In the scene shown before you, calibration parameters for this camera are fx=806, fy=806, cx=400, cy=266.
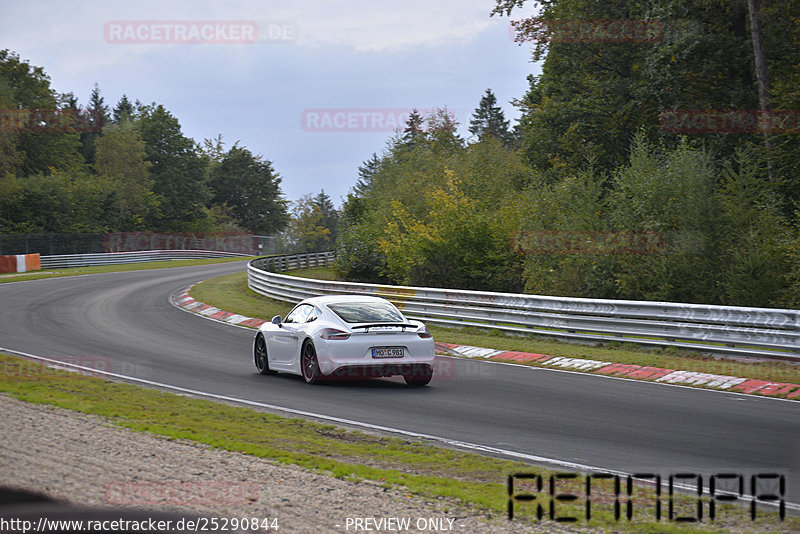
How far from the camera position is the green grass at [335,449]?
601cm

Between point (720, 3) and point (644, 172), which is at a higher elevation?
point (720, 3)

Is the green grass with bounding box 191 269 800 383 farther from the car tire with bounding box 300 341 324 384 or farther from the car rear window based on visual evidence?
the car tire with bounding box 300 341 324 384

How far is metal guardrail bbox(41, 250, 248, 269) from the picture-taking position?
5156 cm

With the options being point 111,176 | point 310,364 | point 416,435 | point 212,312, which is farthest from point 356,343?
point 111,176

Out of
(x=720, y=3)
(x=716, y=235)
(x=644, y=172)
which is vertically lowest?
(x=716, y=235)

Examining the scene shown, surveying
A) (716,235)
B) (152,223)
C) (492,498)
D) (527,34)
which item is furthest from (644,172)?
(152,223)

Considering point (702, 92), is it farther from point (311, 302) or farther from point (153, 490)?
point (153, 490)

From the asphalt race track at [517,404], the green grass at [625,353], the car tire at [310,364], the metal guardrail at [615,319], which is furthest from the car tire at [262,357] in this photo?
the metal guardrail at [615,319]

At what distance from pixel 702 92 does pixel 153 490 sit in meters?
27.9

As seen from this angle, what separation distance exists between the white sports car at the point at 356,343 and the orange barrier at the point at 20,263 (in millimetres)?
36414

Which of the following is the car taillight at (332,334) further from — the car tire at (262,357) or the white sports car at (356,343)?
the car tire at (262,357)

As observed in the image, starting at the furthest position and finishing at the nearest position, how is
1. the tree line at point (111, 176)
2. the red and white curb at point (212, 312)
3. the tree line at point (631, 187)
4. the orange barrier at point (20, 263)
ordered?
the tree line at point (111, 176), the orange barrier at point (20, 263), the red and white curb at point (212, 312), the tree line at point (631, 187)

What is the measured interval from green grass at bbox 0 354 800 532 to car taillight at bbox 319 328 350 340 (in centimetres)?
206

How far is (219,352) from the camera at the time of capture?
16.8 m
